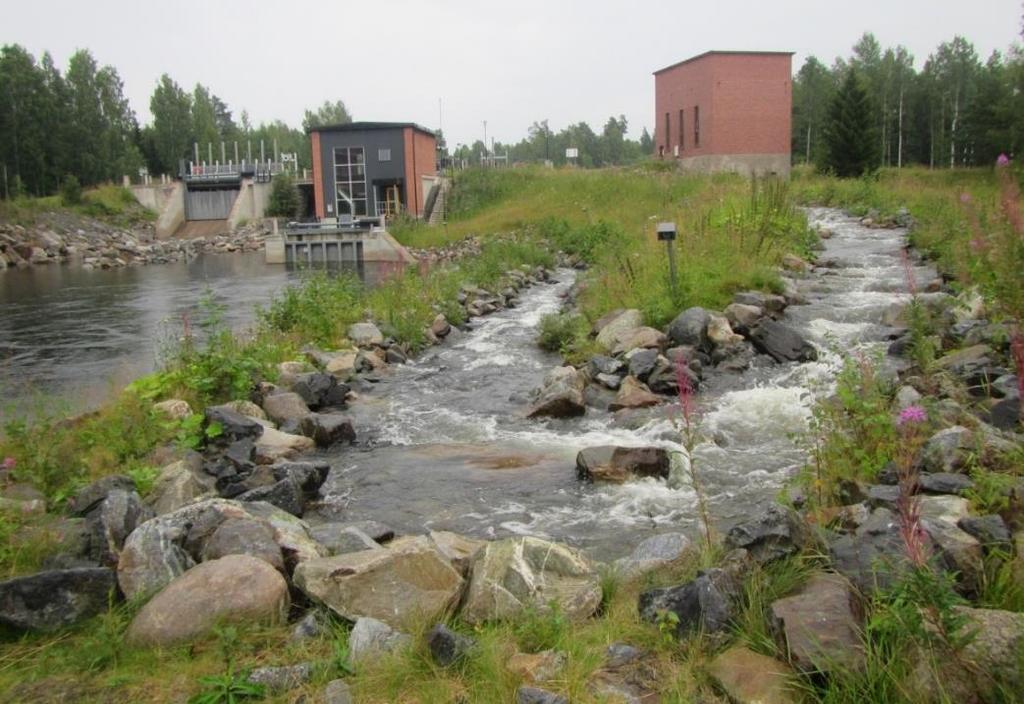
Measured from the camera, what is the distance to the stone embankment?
40.8 metres

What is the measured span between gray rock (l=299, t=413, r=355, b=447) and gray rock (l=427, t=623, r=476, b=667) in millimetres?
5188

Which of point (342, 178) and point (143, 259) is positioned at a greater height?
point (342, 178)

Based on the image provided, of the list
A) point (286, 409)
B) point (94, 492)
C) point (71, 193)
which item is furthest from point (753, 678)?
point (71, 193)

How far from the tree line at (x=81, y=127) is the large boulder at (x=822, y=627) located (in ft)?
218

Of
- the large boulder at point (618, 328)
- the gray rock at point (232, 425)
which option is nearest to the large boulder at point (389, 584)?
the gray rock at point (232, 425)

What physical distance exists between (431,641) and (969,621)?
2.19m

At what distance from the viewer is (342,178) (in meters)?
49.6

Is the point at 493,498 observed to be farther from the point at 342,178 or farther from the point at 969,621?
the point at 342,178

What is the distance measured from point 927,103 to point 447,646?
228 ft

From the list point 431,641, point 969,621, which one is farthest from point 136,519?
point 969,621

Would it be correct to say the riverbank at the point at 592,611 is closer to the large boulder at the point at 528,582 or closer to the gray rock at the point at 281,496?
the large boulder at the point at 528,582

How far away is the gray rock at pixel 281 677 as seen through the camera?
3639 millimetres

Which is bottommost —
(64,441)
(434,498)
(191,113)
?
(434,498)

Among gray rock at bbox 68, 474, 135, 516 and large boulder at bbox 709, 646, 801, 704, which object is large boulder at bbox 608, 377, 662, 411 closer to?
gray rock at bbox 68, 474, 135, 516
